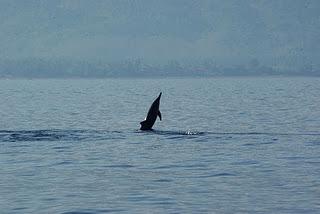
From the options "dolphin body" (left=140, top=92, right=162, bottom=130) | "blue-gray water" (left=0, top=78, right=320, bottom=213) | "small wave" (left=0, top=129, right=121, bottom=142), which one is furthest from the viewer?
"dolphin body" (left=140, top=92, right=162, bottom=130)

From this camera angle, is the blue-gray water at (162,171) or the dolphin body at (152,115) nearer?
the blue-gray water at (162,171)

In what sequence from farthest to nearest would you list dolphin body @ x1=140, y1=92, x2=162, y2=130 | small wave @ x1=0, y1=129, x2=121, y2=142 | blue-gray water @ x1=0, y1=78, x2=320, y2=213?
dolphin body @ x1=140, y1=92, x2=162, y2=130 < small wave @ x1=0, y1=129, x2=121, y2=142 < blue-gray water @ x1=0, y1=78, x2=320, y2=213

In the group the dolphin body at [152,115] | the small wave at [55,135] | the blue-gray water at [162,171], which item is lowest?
the blue-gray water at [162,171]

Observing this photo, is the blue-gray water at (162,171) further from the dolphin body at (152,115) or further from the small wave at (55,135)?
the dolphin body at (152,115)

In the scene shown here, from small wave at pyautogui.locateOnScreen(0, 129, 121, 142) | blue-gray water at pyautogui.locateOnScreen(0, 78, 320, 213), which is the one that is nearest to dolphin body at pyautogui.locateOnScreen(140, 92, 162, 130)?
blue-gray water at pyautogui.locateOnScreen(0, 78, 320, 213)

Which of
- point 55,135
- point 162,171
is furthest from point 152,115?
point 162,171

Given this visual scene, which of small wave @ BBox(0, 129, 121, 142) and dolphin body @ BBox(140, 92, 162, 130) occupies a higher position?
dolphin body @ BBox(140, 92, 162, 130)

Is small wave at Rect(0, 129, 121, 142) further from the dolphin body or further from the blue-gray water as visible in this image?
the dolphin body

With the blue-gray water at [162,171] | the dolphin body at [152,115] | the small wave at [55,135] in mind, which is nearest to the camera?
the blue-gray water at [162,171]

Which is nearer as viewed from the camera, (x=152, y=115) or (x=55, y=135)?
(x=55, y=135)

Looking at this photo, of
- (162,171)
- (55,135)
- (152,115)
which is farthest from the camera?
(152,115)

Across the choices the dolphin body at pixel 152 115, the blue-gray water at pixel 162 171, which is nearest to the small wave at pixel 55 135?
the blue-gray water at pixel 162 171

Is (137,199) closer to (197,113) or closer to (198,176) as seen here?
(198,176)

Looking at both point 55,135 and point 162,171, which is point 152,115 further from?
point 162,171
